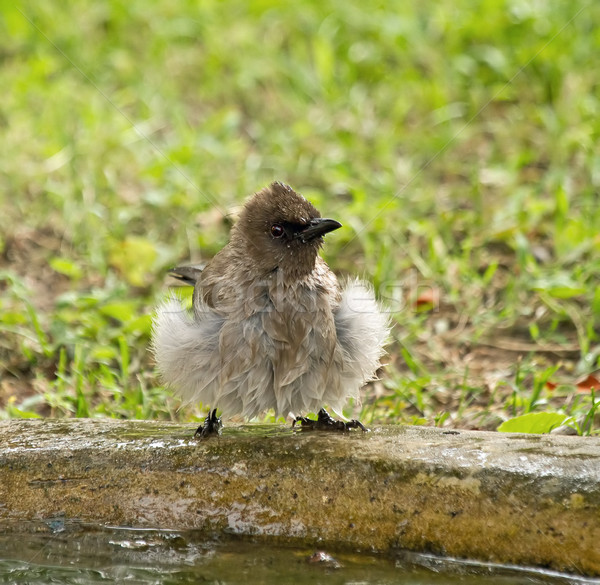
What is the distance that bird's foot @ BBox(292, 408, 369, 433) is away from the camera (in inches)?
154

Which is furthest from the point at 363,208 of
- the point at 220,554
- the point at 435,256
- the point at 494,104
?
the point at 220,554

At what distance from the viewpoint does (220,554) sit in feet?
11.0

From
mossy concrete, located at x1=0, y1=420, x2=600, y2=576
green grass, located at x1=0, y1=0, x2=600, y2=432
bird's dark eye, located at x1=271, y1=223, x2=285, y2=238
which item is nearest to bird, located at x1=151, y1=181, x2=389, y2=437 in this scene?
bird's dark eye, located at x1=271, y1=223, x2=285, y2=238

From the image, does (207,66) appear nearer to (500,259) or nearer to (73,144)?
(73,144)

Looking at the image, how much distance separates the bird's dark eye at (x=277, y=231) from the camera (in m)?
3.96

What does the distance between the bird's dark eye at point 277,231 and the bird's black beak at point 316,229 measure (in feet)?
0.23

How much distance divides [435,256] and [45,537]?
11.2ft

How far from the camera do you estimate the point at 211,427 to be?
380cm

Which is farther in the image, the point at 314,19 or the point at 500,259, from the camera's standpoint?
the point at 314,19

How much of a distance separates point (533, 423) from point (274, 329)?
4.34ft

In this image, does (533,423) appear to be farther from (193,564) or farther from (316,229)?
(193,564)

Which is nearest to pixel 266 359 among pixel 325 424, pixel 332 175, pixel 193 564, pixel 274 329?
pixel 274 329

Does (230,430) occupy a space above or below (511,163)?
below

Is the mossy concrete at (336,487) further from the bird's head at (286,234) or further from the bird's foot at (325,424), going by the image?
the bird's head at (286,234)
